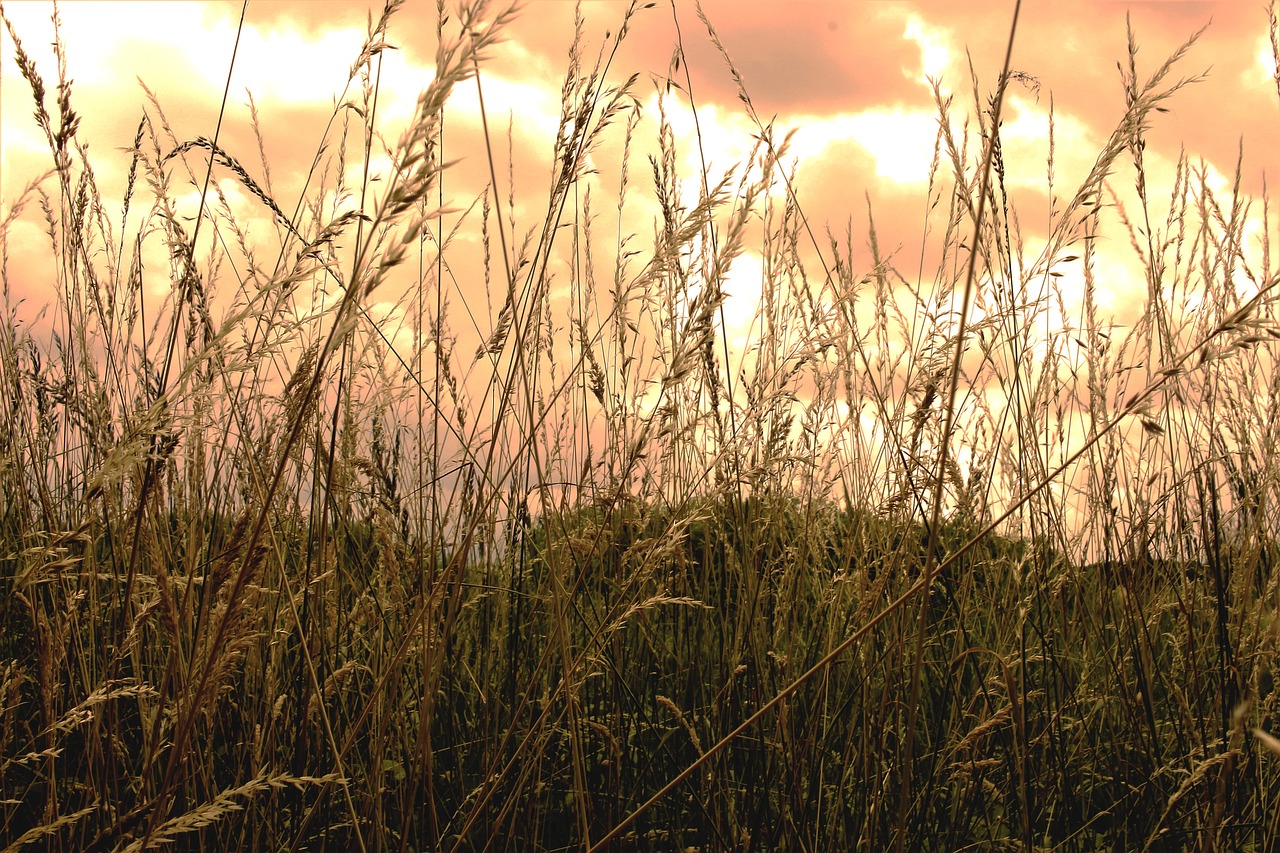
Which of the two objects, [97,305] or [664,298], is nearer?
[97,305]

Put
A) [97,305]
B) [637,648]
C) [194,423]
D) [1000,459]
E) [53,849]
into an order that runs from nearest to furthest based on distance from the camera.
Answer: [194,423] → [53,849] → [97,305] → [1000,459] → [637,648]

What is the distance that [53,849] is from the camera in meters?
1.66

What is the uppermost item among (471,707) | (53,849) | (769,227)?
(769,227)

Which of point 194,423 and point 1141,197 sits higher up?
point 1141,197

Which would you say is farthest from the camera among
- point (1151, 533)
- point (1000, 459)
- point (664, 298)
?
point (1151, 533)

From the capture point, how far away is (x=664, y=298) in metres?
2.69

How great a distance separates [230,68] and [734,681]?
1.54m

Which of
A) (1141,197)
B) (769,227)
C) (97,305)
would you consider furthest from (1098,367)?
(97,305)

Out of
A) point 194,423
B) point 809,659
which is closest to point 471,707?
point 809,659

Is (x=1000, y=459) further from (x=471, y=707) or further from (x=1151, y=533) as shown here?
(x=471, y=707)

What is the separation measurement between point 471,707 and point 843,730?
858 millimetres

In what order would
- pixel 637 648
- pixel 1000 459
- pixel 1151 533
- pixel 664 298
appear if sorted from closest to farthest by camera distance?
1. pixel 1000 459
2. pixel 637 648
3. pixel 664 298
4. pixel 1151 533

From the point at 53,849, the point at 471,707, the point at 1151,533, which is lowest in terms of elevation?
the point at 53,849

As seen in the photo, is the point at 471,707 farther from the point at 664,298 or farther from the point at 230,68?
the point at 230,68
